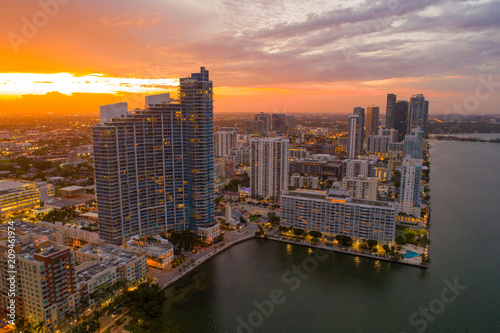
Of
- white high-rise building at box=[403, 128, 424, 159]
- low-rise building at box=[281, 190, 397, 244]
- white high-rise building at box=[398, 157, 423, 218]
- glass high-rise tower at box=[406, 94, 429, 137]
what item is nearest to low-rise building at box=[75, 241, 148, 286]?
low-rise building at box=[281, 190, 397, 244]

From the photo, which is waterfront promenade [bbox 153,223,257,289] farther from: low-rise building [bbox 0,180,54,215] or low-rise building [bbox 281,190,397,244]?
low-rise building [bbox 0,180,54,215]

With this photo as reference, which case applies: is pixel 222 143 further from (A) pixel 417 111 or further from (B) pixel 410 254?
(A) pixel 417 111

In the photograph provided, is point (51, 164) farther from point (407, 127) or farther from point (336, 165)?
point (407, 127)

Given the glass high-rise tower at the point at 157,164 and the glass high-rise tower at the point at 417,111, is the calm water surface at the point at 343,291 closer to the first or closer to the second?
the glass high-rise tower at the point at 157,164

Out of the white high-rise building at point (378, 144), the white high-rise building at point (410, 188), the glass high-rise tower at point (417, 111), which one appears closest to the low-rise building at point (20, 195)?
the white high-rise building at point (410, 188)

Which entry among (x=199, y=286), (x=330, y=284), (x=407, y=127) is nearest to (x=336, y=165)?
(x=330, y=284)
